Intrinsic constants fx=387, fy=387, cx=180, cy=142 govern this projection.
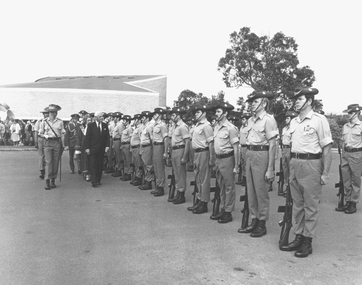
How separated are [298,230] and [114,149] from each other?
864 cm

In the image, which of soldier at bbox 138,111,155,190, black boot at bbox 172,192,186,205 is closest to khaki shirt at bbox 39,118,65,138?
soldier at bbox 138,111,155,190

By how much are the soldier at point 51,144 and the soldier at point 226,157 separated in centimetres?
469

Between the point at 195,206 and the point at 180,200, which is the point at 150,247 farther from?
the point at 180,200

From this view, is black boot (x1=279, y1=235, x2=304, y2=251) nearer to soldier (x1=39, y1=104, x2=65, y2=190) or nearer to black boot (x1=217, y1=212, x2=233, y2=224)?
black boot (x1=217, y1=212, x2=233, y2=224)

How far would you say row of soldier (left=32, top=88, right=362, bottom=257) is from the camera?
4.99 meters

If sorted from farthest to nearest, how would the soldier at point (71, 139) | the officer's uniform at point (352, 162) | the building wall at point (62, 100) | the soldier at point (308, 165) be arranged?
1. the building wall at point (62, 100)
2. the soldier at point (71, 139)
3. the officer's uniform at point (352, 162)
4. the soldier at point (308, 165)

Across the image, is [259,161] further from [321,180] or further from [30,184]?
[30,184]

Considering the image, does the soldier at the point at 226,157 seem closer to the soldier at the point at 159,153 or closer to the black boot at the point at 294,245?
the black boot at the point at 294,245

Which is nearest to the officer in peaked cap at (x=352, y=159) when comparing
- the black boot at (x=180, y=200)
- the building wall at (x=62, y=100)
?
the black boot at (x=180, y=200)

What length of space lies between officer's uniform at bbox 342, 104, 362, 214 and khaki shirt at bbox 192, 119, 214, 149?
2722mm

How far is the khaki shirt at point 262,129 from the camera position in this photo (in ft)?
18.5

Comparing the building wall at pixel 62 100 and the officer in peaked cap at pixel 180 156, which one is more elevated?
the building wall at pixel 62 100

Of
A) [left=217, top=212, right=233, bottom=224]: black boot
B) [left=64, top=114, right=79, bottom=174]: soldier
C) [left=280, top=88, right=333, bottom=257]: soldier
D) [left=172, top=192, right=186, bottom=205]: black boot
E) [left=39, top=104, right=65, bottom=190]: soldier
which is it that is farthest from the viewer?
[left=64, top=114, right=79, bottom=174]: soldier

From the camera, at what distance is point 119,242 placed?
533 centimetres
